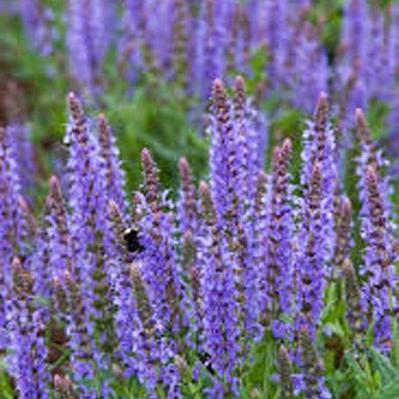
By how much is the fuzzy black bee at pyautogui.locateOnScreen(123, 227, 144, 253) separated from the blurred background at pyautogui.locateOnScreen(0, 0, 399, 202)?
305cm

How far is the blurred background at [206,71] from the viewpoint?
7820 mm

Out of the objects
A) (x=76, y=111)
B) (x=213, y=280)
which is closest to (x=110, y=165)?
(x=76, y=111)

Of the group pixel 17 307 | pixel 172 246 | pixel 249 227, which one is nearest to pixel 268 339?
pixel 249 227

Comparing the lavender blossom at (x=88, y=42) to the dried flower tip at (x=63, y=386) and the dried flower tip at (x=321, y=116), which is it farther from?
the dried flower tip at (x=63, y=386)

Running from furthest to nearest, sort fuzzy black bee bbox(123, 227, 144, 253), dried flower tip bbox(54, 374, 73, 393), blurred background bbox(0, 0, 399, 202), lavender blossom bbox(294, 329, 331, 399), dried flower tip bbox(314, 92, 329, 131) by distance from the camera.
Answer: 1. blurred background bbox(0, 0, 399, 202)
2. dried flower tip bbox(314, 92, 329, 131)
3. fuzzy black bee bbox(123, 227, 144, 253)
4. dried flower tip bbox(54, 374, 73, 393)
5. lavender blossom bbox(294, 329, 331, 399)

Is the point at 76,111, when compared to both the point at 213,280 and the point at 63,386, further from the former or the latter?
the point at 63,386

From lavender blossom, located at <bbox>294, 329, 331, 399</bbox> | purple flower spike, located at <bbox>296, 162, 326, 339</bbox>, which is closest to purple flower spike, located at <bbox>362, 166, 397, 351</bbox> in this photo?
purple flower spike, located at <bbox>296, 162, 326, 339</bbox>

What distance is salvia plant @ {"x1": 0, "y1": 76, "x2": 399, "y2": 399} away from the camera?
421 centimetres

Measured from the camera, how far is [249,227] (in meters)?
4.91

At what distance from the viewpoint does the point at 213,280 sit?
4.15 meters

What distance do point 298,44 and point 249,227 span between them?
3793mm

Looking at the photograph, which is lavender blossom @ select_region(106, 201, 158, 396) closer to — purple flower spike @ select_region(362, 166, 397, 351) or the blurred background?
purple flower spike @ select_region(362, 166, 397, 351)

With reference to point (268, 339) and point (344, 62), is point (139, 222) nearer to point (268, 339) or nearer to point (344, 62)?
point (268, 339)

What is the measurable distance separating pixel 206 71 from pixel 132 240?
12.4 ft
